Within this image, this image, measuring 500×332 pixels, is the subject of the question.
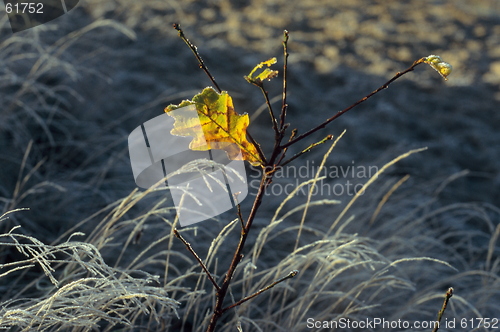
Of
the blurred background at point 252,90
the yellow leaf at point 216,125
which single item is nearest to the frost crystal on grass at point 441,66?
the yellow leaf at point 216,125

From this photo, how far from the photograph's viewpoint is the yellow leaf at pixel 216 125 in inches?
27.7

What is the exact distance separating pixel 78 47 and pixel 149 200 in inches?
47.2

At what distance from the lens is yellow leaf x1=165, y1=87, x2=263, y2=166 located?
703 millimetres

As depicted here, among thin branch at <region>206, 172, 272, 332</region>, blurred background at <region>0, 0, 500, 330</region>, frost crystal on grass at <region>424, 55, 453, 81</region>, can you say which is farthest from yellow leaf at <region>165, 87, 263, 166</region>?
blurred background at <region>0, 0, 500, 330</region>

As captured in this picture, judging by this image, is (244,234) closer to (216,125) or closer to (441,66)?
(216,125)

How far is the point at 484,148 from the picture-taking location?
2711 millimetres

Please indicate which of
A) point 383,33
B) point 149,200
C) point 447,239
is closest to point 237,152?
point 149,200

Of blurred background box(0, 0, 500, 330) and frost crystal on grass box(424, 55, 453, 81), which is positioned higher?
frost crystal on grass box(424, 55, 453, 81)

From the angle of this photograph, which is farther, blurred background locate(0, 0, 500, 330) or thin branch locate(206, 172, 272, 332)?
blurred background locate(0, 0, 500, 330)

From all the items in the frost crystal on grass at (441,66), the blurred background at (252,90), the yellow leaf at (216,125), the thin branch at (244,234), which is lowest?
the blurred background at (252,90)

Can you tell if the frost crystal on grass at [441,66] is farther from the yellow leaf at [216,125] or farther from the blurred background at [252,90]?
the blurred background at [252,90]

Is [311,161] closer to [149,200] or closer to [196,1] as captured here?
[149,200]

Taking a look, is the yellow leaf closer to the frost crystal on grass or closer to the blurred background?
the frost crystal on grass

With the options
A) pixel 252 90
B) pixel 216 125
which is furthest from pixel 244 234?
pixel 252 90
